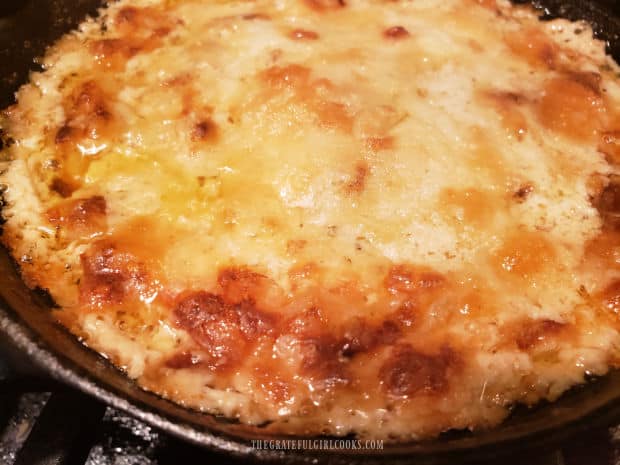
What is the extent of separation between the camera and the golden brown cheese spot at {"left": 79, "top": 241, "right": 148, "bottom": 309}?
96.5 inches

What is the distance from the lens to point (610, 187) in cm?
287

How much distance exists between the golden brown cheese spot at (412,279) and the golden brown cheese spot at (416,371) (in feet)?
0.84

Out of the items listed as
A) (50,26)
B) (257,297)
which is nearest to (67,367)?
(257,297)

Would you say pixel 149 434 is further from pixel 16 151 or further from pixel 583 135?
pixel 583 135

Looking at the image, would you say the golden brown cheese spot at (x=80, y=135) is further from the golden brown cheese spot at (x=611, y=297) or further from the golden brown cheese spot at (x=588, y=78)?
the golden brown cheese spot at (x=588, y=78)

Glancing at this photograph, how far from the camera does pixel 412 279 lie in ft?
8.14

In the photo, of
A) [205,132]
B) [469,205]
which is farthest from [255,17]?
[469,205]

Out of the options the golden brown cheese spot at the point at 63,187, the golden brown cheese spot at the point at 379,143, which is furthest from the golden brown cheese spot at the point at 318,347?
the golden brown cheese spot at the point at 63,187

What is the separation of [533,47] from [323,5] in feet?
4.19

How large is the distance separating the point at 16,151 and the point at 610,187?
9.59 ft

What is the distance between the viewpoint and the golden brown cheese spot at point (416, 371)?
2.21 metres

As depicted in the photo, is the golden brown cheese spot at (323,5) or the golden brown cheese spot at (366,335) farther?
the golden brown cheese spot at (323,5)

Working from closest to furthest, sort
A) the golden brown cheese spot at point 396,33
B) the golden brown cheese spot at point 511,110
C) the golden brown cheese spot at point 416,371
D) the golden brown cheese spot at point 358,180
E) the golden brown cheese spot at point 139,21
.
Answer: the golden brown cheese spot at point 416,371, the golden brown cheese spot at point 358,180, the golden brown cheese spot at point 511,110, the golden brown cheese spot at point 396,33, the golden brown cheese spot at point 139,21

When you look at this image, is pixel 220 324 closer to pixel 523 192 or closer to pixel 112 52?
pixel 523 192
